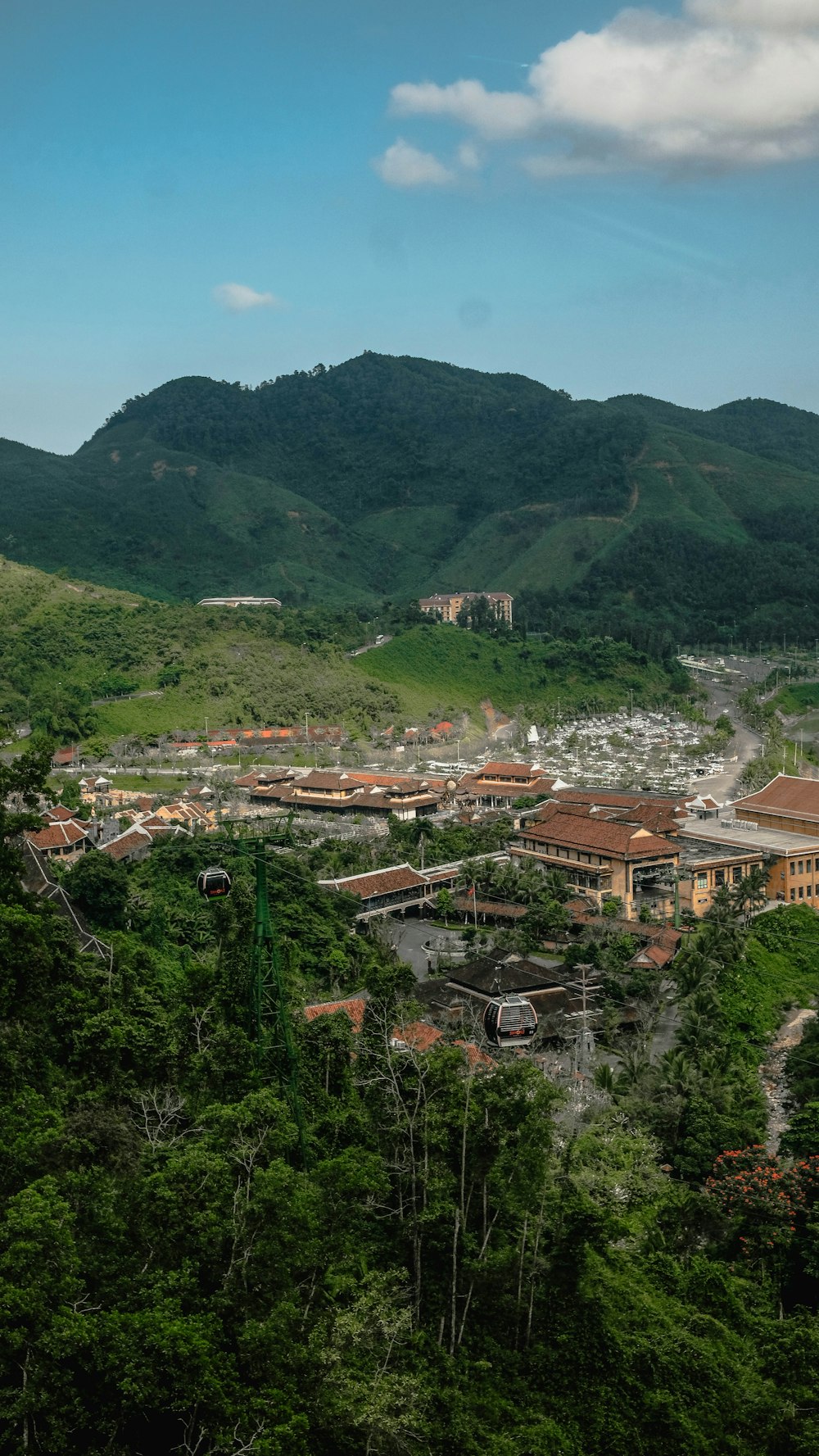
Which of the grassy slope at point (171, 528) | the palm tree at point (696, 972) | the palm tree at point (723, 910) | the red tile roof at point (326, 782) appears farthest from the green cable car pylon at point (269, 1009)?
the grassy slope at point (171, 528)

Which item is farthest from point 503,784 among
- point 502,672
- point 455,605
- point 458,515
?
point 458,515

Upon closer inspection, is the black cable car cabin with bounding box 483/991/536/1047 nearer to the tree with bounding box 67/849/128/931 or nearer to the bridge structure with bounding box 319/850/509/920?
the tree with bounding box 67/849/128/931

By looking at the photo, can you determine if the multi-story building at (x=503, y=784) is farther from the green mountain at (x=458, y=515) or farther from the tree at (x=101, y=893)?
the green mountain at (x=458, y=515)

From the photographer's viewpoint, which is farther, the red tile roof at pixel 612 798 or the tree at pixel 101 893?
the red tile roof at pixel 612 798

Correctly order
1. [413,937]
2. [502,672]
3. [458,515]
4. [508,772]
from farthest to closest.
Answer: [458,515]
[502,672]
[508,772]
[413,937]

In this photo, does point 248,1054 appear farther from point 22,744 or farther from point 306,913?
point 22,744

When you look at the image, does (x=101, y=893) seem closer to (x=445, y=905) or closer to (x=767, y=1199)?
(x=445, y=905)

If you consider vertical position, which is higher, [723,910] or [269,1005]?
[269,1005]
